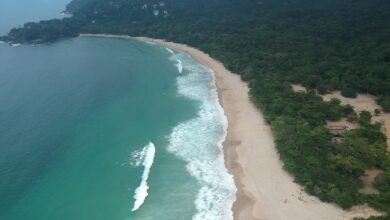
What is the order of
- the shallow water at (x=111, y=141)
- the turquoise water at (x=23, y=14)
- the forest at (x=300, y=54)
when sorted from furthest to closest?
1. the turquoise water at (x=23, y=14)
2. the forest at (x=300, y=54)
3. the shallow water at (x=111, y=141)

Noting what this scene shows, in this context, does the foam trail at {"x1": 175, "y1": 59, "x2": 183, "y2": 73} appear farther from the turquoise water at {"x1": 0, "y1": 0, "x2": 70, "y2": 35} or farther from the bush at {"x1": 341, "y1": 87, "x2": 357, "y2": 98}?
the turquoise water at {"x1": 0, "y1": 0, "x2": 70, "y2": 35}

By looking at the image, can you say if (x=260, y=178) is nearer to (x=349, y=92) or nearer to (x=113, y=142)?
(x=113, y=142)

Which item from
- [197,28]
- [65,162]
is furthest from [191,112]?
[197,28]

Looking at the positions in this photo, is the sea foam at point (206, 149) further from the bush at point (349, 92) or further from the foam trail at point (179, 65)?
the bush at point (349, 92)

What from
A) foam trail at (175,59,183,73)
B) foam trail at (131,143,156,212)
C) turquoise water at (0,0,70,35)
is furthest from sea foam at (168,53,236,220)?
turquoise water at (0,0,70,35)

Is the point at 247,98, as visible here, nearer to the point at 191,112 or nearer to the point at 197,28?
the point at 191,112

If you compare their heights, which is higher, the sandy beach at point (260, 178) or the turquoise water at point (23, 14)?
the turquoise water at point (23, 14)

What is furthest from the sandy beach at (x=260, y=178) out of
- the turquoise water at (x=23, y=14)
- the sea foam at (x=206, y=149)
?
the turquoise water at (x=23, y=14)
